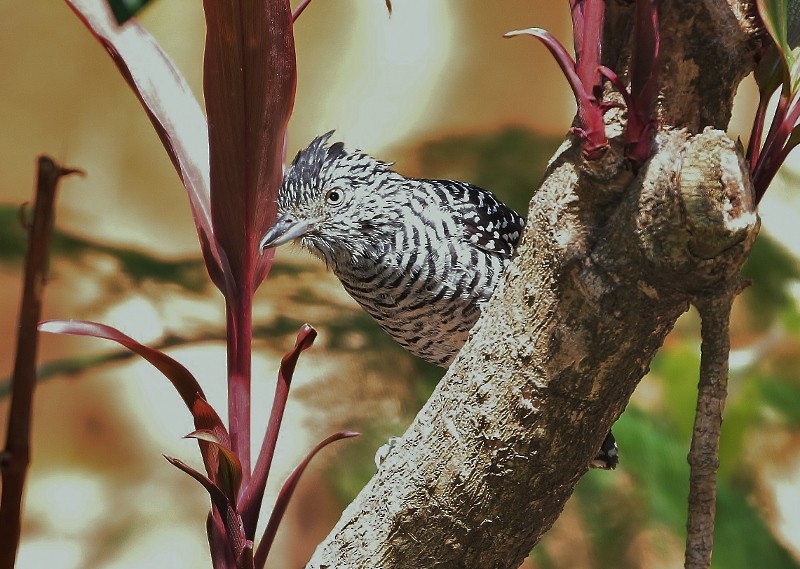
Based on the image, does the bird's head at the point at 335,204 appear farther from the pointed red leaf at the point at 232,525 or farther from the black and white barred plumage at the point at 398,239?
the pointed red leaf at the point at 232,525

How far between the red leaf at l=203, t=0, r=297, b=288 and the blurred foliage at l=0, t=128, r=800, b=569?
1300mm

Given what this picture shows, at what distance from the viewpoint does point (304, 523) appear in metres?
Answer: 2.31

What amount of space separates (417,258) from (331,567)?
0.62 meters

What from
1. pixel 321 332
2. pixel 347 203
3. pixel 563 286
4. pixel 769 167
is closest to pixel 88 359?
pixel 321 332

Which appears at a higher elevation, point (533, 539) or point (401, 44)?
point (401, 44)

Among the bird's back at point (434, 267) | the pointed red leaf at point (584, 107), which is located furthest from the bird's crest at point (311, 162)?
the pointed red leaf at point (584, 107)

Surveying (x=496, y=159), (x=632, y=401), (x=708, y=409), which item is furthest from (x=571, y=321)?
(x=496, y=159)

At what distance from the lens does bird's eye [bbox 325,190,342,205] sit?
1498 mm

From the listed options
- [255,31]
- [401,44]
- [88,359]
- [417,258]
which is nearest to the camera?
[255,31]

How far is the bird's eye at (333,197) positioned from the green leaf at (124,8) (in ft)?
3.14

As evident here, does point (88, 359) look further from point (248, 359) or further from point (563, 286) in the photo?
point (563, 286)

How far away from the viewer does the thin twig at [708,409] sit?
2.22 feet

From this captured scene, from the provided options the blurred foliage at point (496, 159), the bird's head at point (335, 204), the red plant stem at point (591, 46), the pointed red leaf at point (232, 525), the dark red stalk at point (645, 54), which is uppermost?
the blurred foliage at point (496, 159)

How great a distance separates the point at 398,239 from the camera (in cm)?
147
